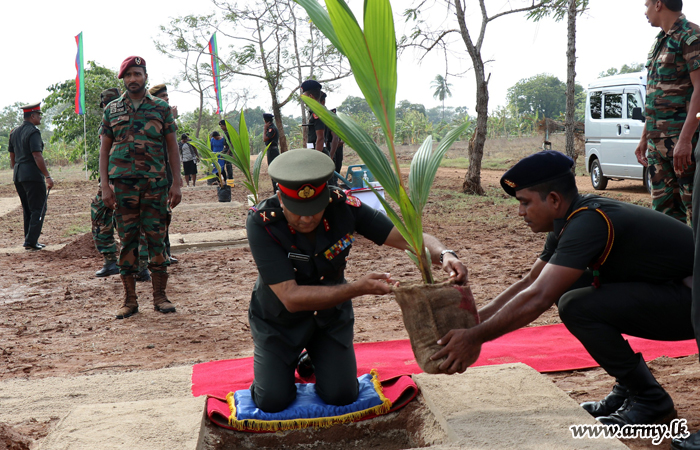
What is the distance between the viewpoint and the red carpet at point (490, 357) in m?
2.81

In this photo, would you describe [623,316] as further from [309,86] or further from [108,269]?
[108,269]

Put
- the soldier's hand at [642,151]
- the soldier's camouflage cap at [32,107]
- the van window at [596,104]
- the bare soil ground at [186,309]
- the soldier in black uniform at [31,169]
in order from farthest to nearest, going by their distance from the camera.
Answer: the van window at [596,104] → the soldier in black uniform at [31,169] → the soldier's camouflage cap at [32,107] → the soldier's hand at [642,151] → the bare soil ground at [186,309]

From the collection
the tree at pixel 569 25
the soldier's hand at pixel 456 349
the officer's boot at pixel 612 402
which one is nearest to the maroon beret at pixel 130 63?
the soldier's hand at pixel 456 349

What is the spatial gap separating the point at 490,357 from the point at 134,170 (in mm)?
2712

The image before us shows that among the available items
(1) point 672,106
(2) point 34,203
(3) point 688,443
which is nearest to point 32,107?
(2) point 34,203

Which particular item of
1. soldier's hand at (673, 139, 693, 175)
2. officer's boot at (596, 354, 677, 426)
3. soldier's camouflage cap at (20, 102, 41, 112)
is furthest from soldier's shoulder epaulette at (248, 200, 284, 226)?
soldier's camouflage cap at (20, 102, 41, 112)

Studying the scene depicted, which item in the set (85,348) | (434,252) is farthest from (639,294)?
(85,348)

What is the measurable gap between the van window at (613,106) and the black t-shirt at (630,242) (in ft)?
26.3

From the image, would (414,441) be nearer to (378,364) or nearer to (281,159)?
(378,364)

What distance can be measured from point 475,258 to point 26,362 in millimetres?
3734

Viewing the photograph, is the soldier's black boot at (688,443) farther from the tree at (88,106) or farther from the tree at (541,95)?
the tree at (541,95)

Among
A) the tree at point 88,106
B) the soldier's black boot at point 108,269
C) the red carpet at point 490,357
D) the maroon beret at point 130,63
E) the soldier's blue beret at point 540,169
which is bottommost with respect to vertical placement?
the red carpet at point 490,357

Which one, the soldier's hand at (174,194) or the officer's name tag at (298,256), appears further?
the soldier's hand at (174,194)

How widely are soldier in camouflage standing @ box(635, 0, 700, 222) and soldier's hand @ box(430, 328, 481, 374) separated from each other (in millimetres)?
1987
